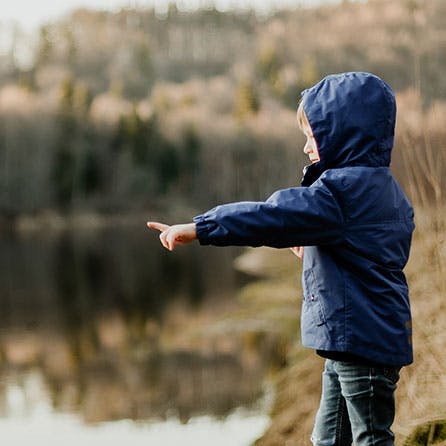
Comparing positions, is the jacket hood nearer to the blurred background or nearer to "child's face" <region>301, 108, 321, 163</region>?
"child's face" <region>301, 108, 321, 163</region>

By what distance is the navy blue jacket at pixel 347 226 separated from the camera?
230 centimetres

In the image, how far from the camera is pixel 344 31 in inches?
3679

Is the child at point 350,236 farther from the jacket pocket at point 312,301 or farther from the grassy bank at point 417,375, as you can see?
the grassy bank at point 417,375

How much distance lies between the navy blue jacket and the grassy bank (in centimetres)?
→ 101

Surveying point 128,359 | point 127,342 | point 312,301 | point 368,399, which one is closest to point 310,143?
point 312,301

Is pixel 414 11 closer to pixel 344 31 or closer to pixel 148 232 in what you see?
pixel 148 232

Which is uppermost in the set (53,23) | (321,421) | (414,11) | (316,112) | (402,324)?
(53,23)

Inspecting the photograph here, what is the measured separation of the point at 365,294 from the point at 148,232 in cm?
3176

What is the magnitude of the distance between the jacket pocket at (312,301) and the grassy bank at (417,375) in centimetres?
104

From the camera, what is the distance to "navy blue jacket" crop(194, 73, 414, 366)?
90.4 inches

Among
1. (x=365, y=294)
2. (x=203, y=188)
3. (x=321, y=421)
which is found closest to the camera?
(x=365, y=294)

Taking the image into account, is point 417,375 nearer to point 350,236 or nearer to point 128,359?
point 350,236

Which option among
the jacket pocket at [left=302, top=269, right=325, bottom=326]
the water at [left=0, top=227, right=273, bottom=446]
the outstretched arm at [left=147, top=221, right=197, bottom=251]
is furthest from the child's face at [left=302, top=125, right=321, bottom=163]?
the water at [left=0, top=227, right=273, bottom=446]

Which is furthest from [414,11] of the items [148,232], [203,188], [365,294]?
[203,188]
